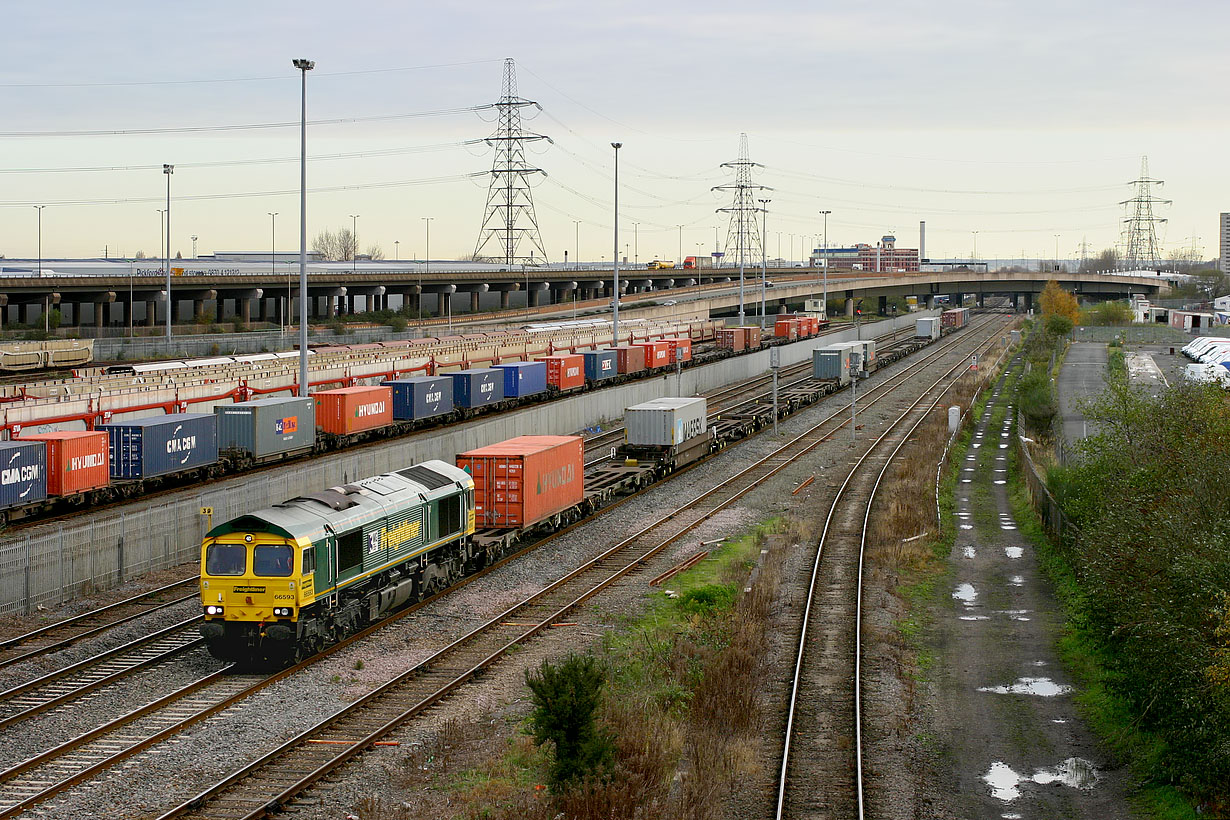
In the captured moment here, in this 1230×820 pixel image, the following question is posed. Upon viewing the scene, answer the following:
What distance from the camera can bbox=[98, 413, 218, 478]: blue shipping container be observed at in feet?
126

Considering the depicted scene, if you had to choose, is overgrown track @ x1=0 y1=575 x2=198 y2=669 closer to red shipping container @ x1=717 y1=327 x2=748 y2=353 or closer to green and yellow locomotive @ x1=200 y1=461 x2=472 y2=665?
green and yellow locomotive @ x1=200 y1=461 x2=472 y2=665

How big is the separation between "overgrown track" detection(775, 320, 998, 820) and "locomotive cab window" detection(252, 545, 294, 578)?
31.4 ft

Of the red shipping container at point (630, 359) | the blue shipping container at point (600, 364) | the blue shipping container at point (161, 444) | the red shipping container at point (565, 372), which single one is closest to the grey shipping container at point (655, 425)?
the blue shipping container at point (161, 444)

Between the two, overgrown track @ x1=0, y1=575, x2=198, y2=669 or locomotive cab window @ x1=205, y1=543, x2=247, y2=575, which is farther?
overgrown track @ x1=0, y1=575, x2=198, y2=669

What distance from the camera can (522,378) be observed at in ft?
216

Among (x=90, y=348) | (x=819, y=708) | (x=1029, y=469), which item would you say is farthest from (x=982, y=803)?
(x=90, y=348)

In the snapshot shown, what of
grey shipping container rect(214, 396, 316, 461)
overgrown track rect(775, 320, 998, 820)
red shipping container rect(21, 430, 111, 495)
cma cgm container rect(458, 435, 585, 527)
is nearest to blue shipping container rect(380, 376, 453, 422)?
grey shipping container rect(214, 396, 316, 461)

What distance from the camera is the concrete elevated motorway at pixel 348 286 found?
100 metres

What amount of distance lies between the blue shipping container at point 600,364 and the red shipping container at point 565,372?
2184mm

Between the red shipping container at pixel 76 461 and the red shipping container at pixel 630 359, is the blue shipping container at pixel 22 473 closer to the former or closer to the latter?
the red shipping container at pixel 76 461

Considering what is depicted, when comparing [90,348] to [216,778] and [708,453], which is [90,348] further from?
[216,778]

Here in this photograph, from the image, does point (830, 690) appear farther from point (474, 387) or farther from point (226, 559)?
point (474, 387)

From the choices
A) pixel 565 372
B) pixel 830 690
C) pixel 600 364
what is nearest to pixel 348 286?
pixel 600 364

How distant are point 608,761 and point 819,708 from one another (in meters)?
5.87
